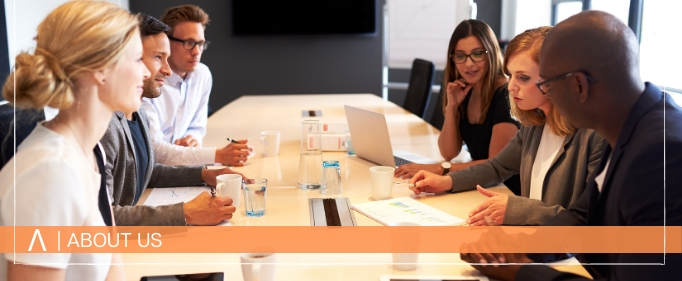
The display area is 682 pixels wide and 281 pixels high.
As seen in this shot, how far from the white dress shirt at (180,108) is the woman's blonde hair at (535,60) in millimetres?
1556

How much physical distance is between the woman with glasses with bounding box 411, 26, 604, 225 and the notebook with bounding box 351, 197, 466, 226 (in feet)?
0.25

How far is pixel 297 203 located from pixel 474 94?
1187 mm

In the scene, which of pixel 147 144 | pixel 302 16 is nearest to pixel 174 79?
pixel 147 144

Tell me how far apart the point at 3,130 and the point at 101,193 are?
223 millimetres

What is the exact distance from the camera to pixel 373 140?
2168mm

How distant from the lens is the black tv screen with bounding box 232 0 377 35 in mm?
6145

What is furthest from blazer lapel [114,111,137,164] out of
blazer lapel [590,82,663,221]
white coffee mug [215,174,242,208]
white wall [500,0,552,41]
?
white wall [500,0,552,41]

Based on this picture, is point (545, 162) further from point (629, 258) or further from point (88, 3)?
point (88, 3)

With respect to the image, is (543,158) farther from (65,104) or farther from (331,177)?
(65,104)

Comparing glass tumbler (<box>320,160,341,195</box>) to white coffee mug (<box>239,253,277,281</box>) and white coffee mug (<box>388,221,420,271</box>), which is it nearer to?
white coffee mug (<box>388,221,420,271</box>)

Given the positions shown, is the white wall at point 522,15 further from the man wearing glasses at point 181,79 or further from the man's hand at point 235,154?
the man's hand at point 235,154

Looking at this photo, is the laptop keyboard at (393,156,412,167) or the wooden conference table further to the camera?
the laptop keyboard at (393,156,412,167)

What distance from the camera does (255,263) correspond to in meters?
1.09

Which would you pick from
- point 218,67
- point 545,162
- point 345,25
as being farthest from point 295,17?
point 545,162
